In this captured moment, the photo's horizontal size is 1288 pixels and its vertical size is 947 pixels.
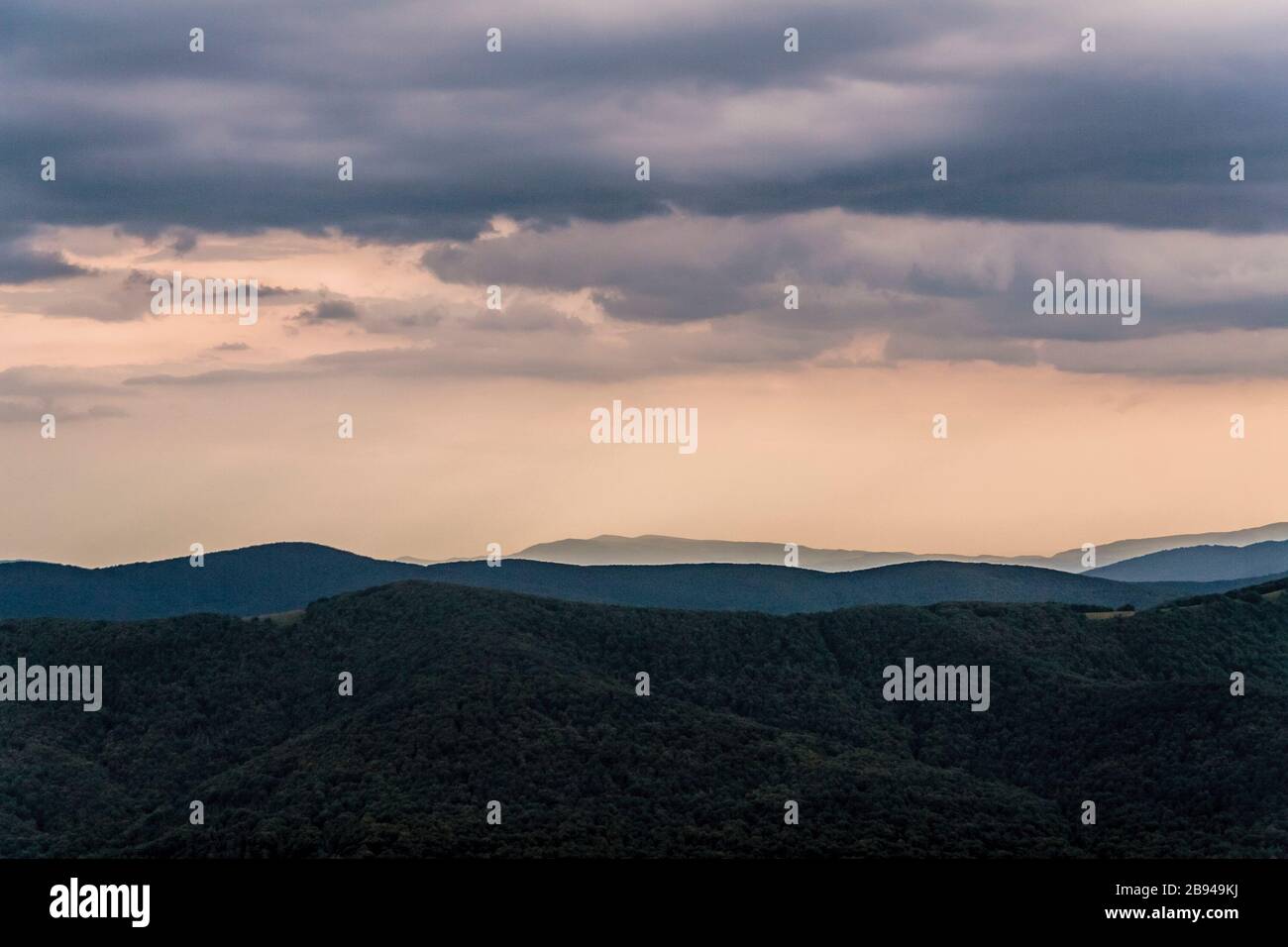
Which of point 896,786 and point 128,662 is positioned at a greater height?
point 128,662

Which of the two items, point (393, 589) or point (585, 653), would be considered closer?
point (585, 653)
